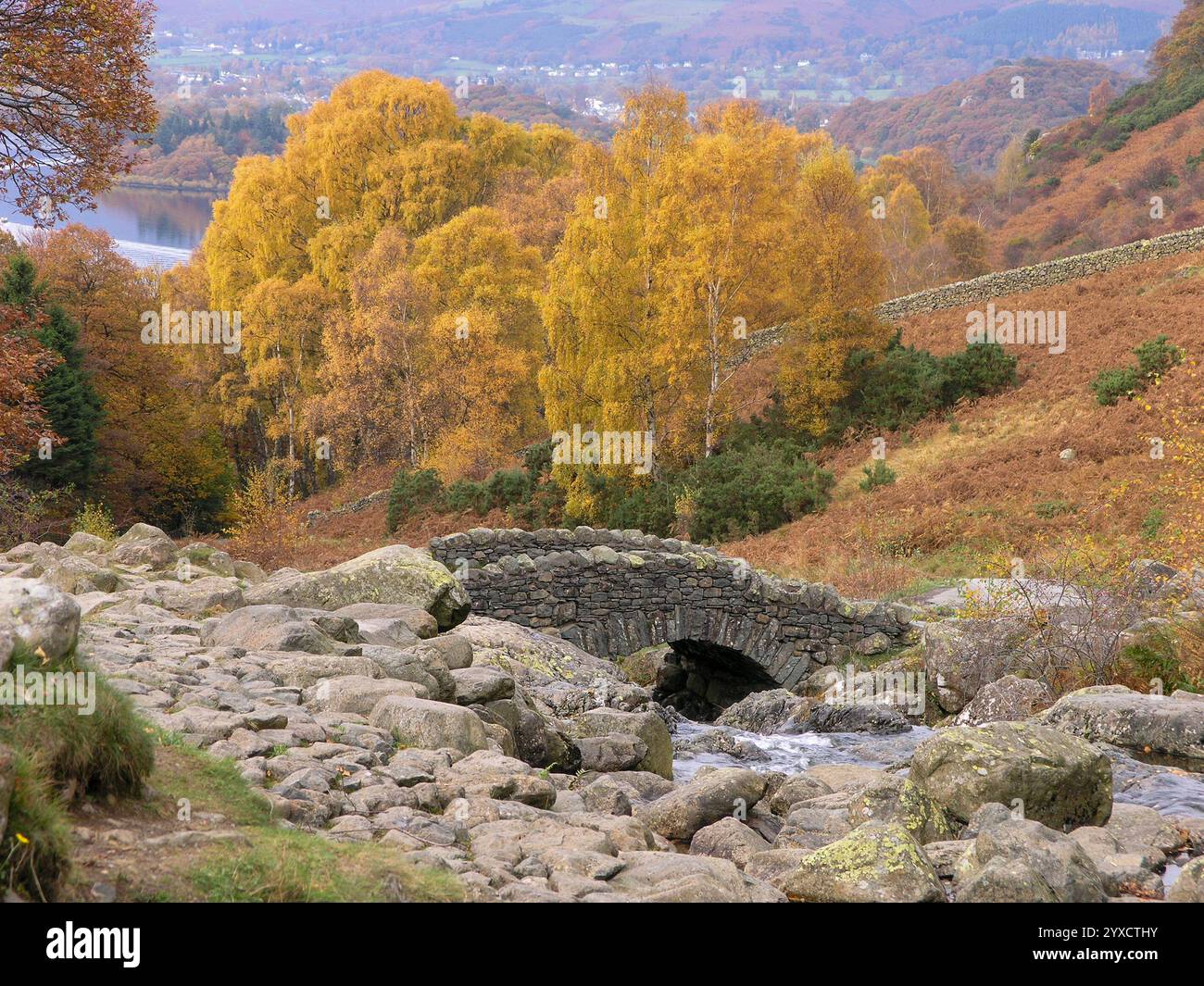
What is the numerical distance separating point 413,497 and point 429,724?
926 inches

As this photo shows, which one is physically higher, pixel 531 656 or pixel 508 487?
pixel 508 487

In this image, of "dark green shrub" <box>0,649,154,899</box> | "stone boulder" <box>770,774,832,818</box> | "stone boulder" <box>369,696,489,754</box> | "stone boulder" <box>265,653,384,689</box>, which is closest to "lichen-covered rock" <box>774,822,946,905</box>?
"stone boulder" <box>369,696,489,754</box>

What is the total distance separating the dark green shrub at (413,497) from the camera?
98.1 ft

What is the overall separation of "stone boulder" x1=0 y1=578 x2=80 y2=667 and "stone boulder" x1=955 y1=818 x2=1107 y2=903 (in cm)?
441

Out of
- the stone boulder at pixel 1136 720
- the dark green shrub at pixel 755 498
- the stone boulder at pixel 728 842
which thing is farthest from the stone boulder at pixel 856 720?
the dark green shrub at pixel 755 498

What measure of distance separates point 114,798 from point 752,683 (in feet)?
51.2

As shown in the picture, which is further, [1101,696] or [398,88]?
[398,88]

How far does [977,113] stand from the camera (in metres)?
123

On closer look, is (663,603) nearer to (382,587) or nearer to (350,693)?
(382,587)

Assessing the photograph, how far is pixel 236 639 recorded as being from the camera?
8.86 m

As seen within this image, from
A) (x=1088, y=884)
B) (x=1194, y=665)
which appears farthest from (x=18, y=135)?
(x=1194, y=665)

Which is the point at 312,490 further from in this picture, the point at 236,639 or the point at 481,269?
the point at 236,639

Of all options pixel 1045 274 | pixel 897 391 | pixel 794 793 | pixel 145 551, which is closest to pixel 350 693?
pixel 794 793

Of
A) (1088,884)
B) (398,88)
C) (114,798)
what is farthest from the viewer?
(398,88)
